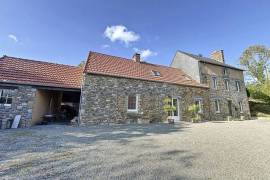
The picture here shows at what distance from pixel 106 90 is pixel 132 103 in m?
2.32

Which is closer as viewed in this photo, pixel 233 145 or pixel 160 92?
pixel 233 145

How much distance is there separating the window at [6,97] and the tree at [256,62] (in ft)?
116

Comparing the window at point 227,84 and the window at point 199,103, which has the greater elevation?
the window at point 227,84

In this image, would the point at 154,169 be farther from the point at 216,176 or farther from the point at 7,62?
the point at 7,62

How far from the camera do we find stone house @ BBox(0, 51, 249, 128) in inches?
381

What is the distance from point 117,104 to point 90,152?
6.93m

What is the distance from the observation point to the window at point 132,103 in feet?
40.4

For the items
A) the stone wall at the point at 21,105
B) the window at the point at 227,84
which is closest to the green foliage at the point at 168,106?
the window at the point at 227,84

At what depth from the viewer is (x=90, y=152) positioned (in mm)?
4836

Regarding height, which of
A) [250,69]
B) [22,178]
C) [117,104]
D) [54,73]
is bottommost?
[22,178]

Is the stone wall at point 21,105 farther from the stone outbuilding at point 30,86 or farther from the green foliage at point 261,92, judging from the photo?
the green foliage at point 261,92

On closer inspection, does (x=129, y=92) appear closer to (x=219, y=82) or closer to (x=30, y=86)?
(x=30, y=86)

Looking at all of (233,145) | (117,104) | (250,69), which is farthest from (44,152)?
(250,69)

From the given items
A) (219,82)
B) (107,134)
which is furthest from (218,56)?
(107,134)
